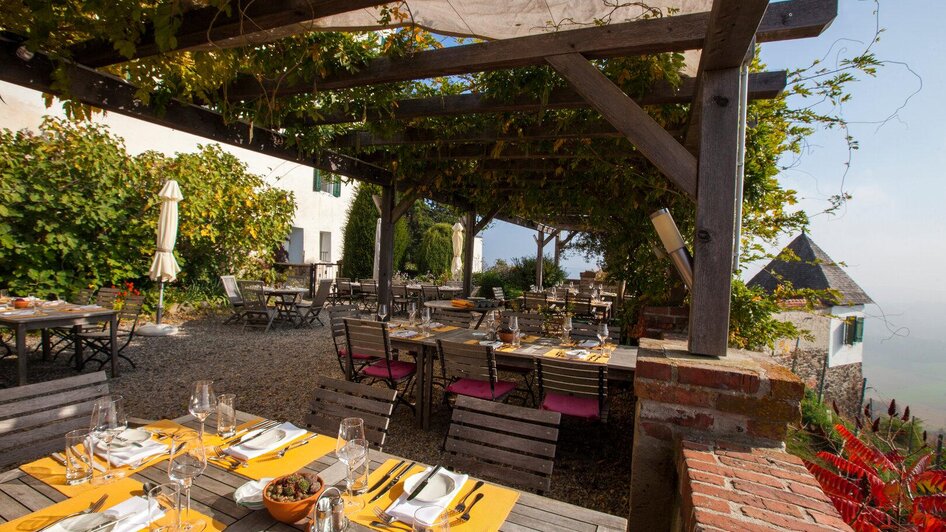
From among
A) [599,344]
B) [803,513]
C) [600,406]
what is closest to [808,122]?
[599,344]

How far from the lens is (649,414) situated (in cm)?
212

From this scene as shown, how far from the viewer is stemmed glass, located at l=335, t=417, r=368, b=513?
1.44 metres

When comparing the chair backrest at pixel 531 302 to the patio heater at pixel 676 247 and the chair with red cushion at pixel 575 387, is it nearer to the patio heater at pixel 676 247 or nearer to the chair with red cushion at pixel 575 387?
the chair with red cushion at pixel 575 387

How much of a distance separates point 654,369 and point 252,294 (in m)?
8.75

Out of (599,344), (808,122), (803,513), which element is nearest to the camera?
(803,513)

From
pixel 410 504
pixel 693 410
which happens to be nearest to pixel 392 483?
pixel 410 504

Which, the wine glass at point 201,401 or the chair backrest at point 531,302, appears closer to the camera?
the wine glass at point 201,401

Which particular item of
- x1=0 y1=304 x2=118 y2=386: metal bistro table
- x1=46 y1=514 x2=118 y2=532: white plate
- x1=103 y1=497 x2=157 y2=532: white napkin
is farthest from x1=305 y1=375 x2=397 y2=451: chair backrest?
x1=0 y1=304 x2=118 y2=386: metal bistro table

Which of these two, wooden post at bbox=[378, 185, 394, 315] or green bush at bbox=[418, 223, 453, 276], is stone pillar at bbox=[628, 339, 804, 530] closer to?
wooden post at bbox=[378, 185, 394, 315]

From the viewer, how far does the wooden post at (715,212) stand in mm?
2193

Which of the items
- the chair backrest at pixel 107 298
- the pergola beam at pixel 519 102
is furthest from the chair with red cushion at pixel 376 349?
the chair backrest at pixel 107 298

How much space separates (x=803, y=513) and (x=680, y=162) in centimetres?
164

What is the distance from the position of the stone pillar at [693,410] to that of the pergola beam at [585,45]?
5.03 ft

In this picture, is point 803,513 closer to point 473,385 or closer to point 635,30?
point 635,30
